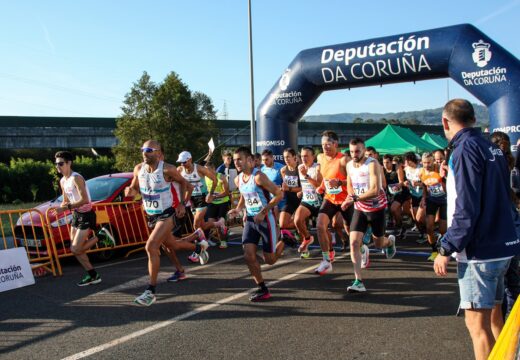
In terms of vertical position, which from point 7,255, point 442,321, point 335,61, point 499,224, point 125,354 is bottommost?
point 442,321

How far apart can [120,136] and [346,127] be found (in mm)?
33364

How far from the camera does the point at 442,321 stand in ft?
16.5

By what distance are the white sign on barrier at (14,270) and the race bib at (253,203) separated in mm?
3578

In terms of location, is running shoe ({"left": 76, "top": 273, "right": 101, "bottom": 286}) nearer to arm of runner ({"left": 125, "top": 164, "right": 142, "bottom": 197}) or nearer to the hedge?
arm of runner ({"left": 125, "top": 164, "right": 142, "bottom": 197})

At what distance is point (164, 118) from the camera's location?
157 ft

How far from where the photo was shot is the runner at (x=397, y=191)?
35.4ft

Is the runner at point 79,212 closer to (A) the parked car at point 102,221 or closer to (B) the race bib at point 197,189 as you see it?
(A) the parked car at point 102,221

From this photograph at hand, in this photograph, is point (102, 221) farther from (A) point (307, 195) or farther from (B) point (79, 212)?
(A) point (307, 195)

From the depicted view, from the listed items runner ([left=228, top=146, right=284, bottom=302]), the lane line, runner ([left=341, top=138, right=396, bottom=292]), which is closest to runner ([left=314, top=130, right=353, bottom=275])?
runner ([left=341, top=138, right=396, bottom=292])

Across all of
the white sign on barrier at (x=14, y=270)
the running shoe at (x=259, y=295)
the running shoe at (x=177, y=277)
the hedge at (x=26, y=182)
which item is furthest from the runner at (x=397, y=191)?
the hedge at (x=26, y=182)

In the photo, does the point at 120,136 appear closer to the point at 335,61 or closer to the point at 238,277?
the point at 335,61

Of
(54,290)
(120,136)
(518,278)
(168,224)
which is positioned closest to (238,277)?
(168,224)

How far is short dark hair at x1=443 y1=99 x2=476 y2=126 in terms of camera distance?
314cm

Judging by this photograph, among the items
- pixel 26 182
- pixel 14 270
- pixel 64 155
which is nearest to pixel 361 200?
pixel 64 155
